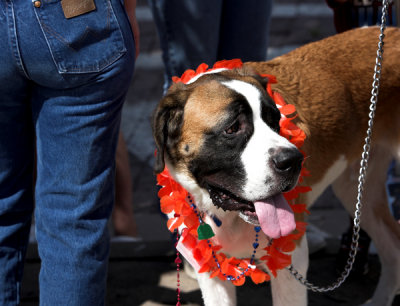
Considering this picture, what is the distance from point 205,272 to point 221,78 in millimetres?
927

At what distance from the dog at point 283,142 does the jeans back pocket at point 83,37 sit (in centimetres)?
39

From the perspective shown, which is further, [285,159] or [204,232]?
[204,232]

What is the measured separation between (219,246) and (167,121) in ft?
1.99

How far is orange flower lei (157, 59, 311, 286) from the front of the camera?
2.57 meters

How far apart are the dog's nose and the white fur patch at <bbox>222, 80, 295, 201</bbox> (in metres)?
0.03

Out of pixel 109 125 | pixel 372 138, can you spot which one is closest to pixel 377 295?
pixel 372 138

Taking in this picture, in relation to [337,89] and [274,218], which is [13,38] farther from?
[337,89]

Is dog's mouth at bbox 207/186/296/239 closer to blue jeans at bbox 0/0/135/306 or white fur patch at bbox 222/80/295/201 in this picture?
white fur patch at bbox 222/80/295/201

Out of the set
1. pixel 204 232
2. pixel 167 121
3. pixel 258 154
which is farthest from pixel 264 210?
pixel 167 121

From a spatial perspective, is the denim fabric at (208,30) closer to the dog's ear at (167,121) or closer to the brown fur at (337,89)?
the brown fur at (337,89)

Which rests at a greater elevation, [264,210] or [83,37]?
[83,37]

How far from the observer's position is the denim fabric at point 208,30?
321cm

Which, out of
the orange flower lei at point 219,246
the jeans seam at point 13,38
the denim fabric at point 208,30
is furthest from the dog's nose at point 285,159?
the denim fabric at point 208,30

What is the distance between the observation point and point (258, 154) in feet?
7.52
